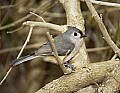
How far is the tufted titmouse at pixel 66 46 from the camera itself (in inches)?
80.0

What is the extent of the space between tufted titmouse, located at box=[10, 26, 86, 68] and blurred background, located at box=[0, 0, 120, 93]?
3.11 feet

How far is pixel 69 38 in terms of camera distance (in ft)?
7.13

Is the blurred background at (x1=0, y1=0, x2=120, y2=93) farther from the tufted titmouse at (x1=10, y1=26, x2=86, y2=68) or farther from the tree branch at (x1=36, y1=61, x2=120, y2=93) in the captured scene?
the tree branch at (x1=36, y1=61, x2=120, y2=93)

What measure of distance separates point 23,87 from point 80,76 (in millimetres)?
2279

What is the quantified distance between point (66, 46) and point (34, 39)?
1619mm

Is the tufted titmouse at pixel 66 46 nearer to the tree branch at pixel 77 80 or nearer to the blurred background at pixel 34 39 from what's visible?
the tree branch at pixel 77 80

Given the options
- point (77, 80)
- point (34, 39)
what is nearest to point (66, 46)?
point (77, 80)

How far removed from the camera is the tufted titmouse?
2033mm

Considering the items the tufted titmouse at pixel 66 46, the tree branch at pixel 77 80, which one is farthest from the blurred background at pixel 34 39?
the tree branch at pixel 77 80

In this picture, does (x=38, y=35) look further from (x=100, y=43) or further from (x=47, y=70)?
(x=100, y=43)

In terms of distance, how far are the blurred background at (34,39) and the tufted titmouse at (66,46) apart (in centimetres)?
95

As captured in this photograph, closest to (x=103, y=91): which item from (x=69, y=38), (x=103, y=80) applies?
(x=103, y=80)

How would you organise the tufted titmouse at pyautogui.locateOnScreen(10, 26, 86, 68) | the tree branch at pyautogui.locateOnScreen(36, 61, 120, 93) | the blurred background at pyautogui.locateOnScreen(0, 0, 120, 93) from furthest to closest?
1. the blurred background at pyautogui.locateOnScreen(0, 0, 120, 93)
2. the tufted titmouse at pyautogui.locateOnScreen(10, 26, 86, 68)
3. the tree branch at pyautogui.locateOnScreen(36, 61, 120, 93)

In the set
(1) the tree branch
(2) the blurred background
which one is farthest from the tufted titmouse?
(2) the blurred background
